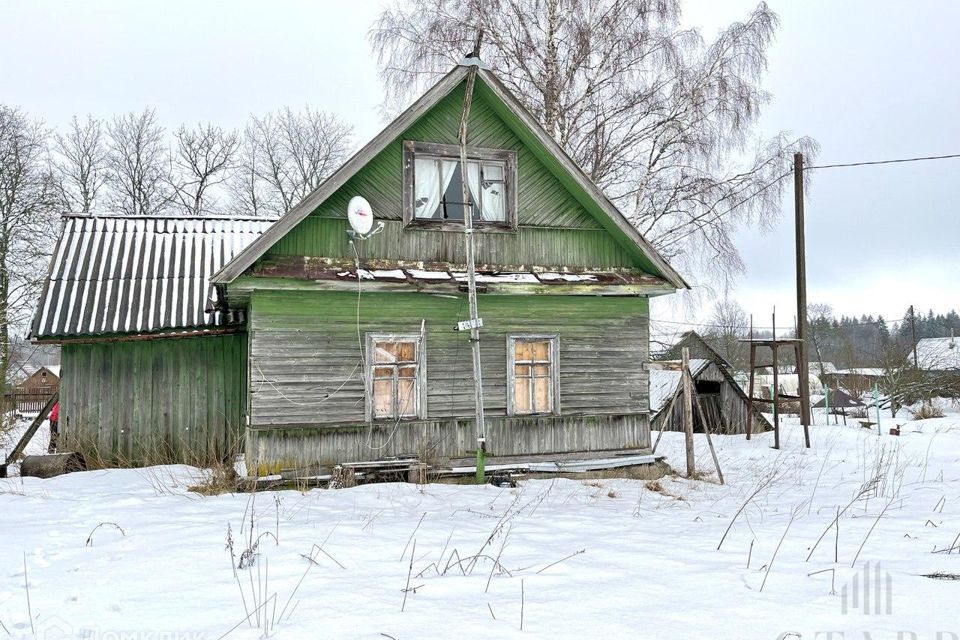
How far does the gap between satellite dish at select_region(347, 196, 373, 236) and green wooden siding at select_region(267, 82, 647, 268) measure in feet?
1.30

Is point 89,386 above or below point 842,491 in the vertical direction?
above

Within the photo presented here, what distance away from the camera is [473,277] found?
27.3ft

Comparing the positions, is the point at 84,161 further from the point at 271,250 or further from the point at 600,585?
the point at 600,585

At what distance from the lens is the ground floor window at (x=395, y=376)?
8734 millimetres

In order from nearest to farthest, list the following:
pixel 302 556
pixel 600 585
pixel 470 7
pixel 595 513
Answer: pixel 600 585 → pixel 302 556 → pixel 595 513 → pixel 470 7

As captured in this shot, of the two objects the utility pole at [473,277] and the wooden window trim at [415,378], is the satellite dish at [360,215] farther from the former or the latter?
→ the wooden window trim at [415,378]

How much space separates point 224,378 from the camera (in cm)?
1046

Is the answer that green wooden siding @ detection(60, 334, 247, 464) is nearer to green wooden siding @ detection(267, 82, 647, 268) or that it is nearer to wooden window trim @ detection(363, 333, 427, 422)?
wooden window trim @ detection(363, 333, 427, 422)

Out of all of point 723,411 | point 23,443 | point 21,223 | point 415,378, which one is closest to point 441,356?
point 415,378

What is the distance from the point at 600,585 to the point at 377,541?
184cm

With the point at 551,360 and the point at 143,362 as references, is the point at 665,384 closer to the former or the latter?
the point at 551,360

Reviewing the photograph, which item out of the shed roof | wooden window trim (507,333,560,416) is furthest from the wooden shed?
the shed roof

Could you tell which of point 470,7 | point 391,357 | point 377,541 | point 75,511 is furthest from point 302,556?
point 470,7

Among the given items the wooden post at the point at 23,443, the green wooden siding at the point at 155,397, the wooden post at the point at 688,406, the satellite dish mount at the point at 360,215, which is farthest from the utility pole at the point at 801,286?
the wooden post at the point at 23,443
